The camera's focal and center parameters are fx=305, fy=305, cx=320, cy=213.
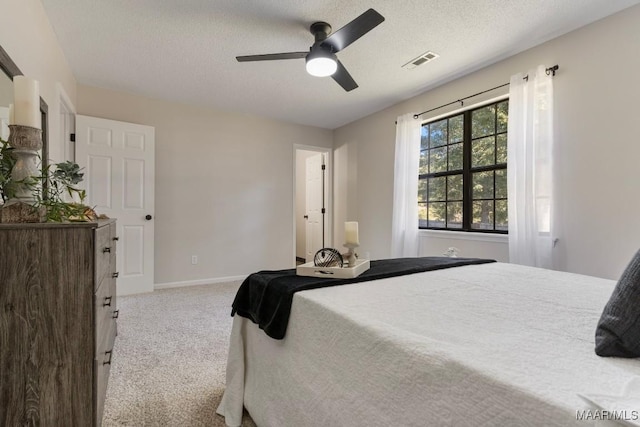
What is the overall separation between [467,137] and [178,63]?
300 centimetres

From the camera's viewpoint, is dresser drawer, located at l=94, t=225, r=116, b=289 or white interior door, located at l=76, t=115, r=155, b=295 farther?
white interior door, located at l=76, t=115, r=155, b=295

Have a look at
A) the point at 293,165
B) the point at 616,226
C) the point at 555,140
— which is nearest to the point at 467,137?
the point at 555,140

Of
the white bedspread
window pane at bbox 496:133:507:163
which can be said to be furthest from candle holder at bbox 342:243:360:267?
window pane at bbox 496:133:507:163

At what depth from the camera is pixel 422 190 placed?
3766mm

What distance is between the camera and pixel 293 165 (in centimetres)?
487

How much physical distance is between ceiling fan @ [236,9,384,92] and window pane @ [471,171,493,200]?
172cm

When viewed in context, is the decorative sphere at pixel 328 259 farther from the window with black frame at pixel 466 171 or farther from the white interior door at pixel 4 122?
the window with black frame at pixel 466 171

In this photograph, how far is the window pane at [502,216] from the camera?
291cm

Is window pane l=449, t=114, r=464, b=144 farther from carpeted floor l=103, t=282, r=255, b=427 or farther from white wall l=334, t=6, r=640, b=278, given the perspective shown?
carpeted floor l=103, t=282, r=255, b=427

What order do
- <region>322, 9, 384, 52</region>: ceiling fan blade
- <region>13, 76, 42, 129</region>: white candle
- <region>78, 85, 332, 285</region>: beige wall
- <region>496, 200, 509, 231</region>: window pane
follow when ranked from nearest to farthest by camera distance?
<region>13, 76, 42, 129</region>: white candle < <region>322, 9, 384, 52</region>: ceiling fan blade < <region>496, 200, 509, 231</region>: window pane < <region>78, 85, 332, 285</region>: beige wall

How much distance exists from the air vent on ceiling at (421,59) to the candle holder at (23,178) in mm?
2799

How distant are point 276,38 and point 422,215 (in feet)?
8.28

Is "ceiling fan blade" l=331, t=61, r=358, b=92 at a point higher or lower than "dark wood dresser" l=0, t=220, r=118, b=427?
higher

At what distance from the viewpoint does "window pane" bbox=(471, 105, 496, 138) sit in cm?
304
